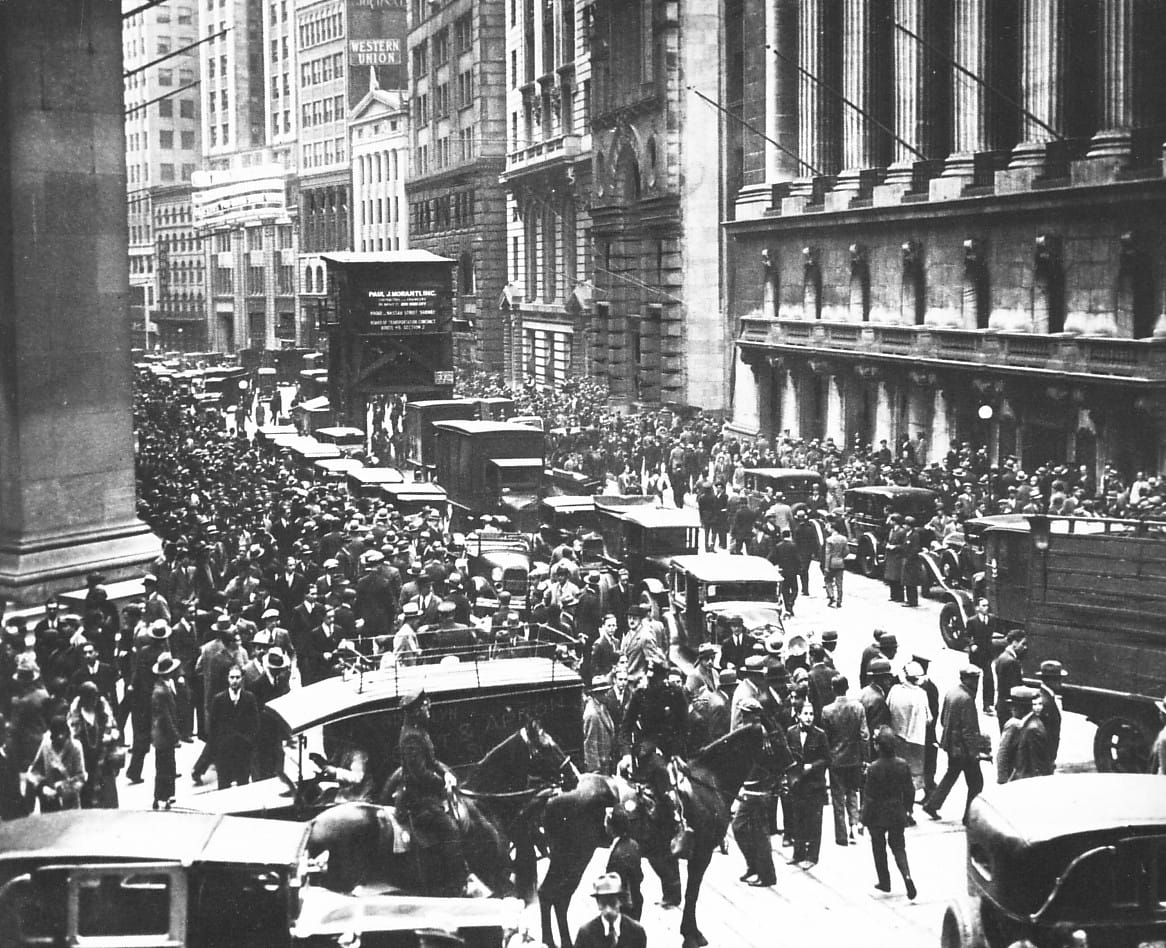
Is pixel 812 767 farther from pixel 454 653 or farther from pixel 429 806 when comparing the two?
pixel 454 653

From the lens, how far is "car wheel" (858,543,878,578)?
31109 millimetres

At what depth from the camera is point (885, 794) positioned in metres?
13.3

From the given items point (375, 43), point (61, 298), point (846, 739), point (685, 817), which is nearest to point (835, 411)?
Answer: point (61, 298)

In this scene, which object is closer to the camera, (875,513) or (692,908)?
(692,908)

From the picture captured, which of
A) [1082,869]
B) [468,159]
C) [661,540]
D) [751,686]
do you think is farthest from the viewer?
[468,159]

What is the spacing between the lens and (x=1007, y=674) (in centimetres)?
1772

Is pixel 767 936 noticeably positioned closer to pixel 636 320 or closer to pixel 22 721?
pixel 22 721

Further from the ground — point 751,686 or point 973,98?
point 973,98

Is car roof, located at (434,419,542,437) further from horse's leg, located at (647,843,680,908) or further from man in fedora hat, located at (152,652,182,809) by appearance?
horse's leg, located at (647,843,680,908)

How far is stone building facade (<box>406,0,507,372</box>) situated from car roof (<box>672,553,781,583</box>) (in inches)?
2211

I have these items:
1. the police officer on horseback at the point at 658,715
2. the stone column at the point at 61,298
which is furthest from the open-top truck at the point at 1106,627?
the stone column at the point at 61,298

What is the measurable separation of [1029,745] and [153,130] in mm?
138045

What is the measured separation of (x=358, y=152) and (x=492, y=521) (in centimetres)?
8568

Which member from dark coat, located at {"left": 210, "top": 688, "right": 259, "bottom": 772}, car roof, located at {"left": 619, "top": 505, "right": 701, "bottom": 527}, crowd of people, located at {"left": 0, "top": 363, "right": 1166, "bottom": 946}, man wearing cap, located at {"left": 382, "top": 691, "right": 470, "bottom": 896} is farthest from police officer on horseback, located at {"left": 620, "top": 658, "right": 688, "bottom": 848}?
car roof, located at {"left": 619, "top": 505, "right": 701, "bottom": 527}
